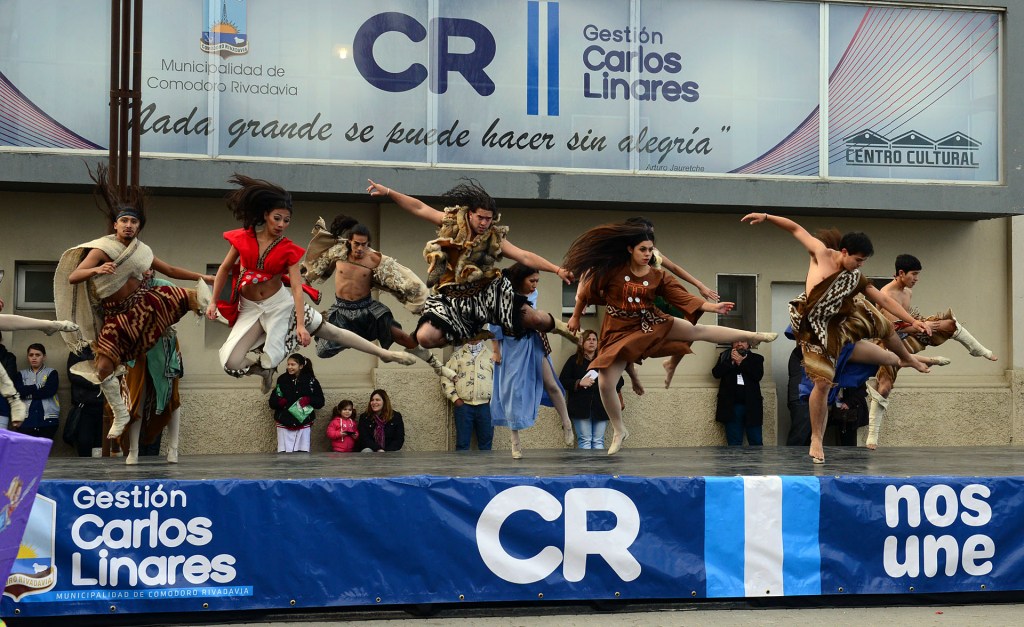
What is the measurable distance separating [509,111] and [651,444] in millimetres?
3950

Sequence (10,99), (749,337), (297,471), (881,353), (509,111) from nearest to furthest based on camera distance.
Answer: (297,471) < (749,337) < (881,353) < (10,99) < (509,111)

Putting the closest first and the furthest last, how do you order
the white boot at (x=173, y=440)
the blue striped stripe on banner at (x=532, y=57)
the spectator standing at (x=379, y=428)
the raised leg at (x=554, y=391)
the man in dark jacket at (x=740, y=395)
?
the white boot at (x=173, y=440), the raised leg at (x=554, y=391), the spectator standing at (x=379, y=428), the blue striped stripe on banner at (x=532, y=57), the man in dark jacket at (x=740, y=395)

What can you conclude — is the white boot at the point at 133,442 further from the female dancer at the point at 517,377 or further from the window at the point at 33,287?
the window at the point at 33,287

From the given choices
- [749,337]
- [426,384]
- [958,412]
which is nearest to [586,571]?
[749,337]

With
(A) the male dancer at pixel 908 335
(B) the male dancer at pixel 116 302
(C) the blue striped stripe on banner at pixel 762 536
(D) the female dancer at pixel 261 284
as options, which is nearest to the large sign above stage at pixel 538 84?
(A) the male dancer at pixel 908 335

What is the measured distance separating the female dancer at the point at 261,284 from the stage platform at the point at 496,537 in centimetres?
102

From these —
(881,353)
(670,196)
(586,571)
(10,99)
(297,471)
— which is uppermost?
(10,99)

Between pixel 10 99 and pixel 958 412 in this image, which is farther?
pixel 958 412

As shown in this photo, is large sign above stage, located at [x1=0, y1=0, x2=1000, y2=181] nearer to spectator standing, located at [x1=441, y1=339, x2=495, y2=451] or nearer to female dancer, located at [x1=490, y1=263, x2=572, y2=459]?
spectator standing, located at [x1=441, y1=339, x2=495, y2=451]

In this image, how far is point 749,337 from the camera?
8891mm

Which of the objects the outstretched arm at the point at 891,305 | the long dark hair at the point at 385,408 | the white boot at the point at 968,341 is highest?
the outstretched arm at the point at 891,305

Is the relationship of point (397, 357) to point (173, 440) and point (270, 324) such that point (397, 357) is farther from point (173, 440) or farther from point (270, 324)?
point (173, 440)

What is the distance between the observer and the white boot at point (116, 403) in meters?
8.46

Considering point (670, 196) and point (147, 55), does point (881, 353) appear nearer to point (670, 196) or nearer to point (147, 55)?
point (670, 196)
